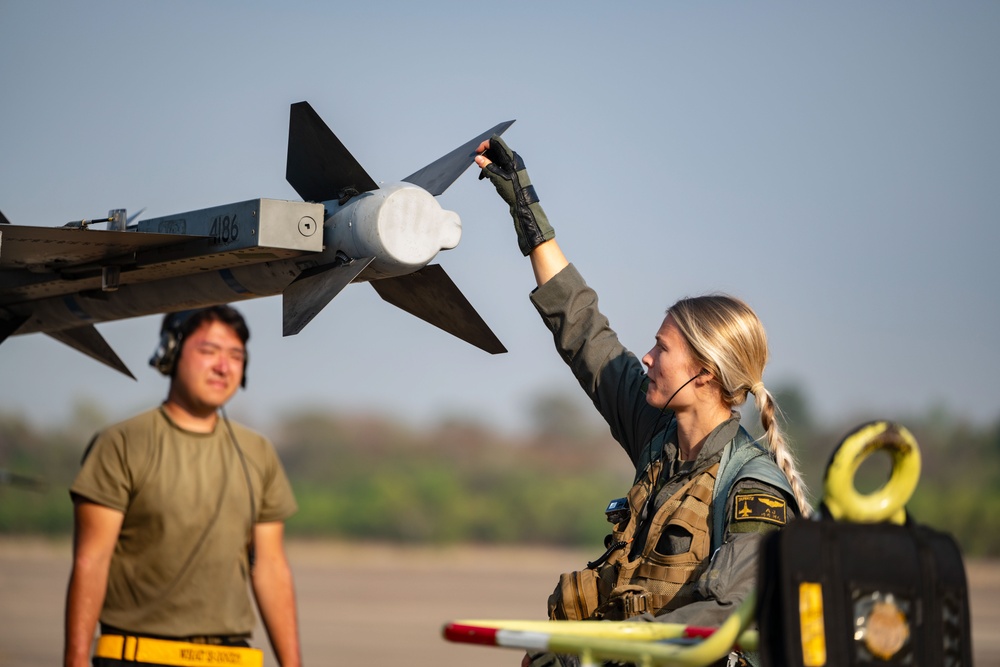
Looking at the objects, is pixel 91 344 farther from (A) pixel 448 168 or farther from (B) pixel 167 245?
(A) pixel 448 168

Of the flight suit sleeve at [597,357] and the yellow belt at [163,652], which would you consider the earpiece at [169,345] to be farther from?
the flight suit sleeve at [597,357]

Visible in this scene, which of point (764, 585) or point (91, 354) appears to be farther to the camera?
point (91, 354)

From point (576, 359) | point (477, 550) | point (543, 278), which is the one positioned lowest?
point (477, 550)

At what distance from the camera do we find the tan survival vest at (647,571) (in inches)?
123

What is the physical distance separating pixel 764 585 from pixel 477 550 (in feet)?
89.5

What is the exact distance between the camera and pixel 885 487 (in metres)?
2.19

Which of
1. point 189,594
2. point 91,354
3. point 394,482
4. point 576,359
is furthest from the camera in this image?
point 394,482

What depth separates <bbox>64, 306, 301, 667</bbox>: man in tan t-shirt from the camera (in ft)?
13.8

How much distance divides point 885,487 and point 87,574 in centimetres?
299

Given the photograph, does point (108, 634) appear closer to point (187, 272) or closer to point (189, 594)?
point (189, 594)

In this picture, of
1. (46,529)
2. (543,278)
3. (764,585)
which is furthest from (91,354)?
(46,529)

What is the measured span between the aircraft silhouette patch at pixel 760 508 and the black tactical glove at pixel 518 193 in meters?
1.34

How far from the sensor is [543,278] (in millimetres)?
4039

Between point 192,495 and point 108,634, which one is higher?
point 192,495
